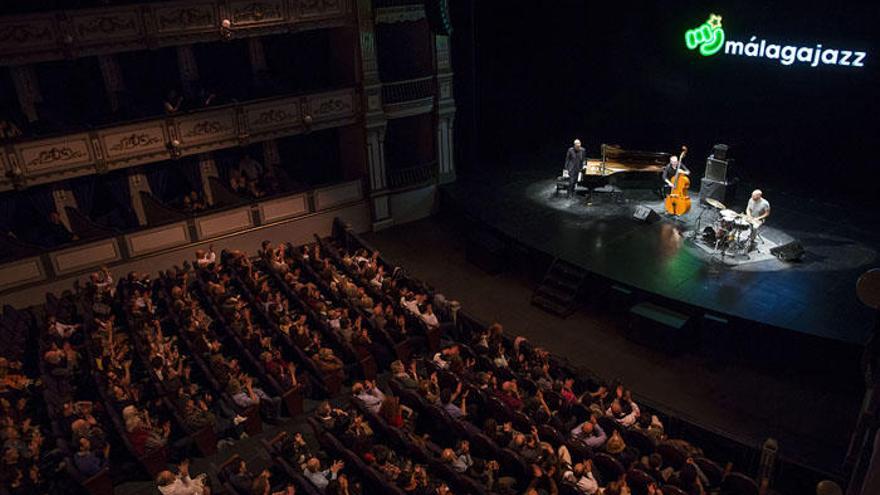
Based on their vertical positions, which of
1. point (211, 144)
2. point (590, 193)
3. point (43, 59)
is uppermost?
point (43, 59)

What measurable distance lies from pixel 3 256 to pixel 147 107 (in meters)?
4.09

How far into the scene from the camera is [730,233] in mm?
12242

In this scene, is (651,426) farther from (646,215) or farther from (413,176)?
(413,176)

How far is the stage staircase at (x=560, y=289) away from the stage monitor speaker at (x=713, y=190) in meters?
3.79

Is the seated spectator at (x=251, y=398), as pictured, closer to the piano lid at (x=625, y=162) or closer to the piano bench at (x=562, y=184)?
the piano bench at (x=562, y=184)

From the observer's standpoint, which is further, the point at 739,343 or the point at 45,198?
the point at 45,198

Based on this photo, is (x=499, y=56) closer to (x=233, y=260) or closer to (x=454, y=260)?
(x=454, y=260)

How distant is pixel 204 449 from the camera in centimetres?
893

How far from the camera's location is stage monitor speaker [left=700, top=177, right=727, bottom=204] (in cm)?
1368

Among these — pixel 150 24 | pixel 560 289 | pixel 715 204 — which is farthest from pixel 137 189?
pixel 715 204

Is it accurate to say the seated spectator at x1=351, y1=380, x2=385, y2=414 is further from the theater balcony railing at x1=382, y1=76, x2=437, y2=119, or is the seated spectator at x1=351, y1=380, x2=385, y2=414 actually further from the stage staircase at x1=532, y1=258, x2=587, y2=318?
the theater balcony railing at x1=382, y1=76, x2=437, y2=119

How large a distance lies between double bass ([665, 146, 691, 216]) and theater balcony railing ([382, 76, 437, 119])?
5.89 metres

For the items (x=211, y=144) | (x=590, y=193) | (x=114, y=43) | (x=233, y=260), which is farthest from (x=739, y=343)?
(x=114, y=43)

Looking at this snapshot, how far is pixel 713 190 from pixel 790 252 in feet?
7.98
